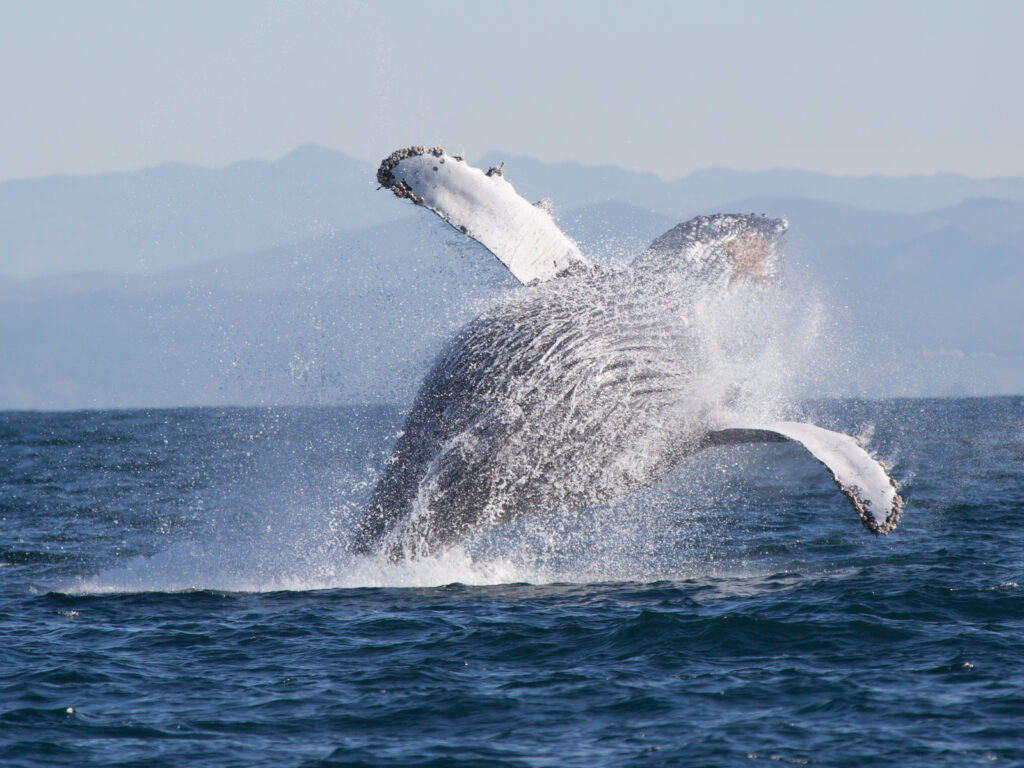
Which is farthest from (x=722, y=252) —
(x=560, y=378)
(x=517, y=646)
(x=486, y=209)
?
(x=517, y=646)

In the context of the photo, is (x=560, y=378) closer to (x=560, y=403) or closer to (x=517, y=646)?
(x=560, y=403)

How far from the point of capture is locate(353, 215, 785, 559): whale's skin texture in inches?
549

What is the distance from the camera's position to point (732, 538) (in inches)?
840

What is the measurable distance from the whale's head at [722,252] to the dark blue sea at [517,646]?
13.1 feet

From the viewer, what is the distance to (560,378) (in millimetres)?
13914

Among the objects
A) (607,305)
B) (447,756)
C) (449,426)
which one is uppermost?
(607,305)

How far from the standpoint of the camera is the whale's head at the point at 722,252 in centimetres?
1497

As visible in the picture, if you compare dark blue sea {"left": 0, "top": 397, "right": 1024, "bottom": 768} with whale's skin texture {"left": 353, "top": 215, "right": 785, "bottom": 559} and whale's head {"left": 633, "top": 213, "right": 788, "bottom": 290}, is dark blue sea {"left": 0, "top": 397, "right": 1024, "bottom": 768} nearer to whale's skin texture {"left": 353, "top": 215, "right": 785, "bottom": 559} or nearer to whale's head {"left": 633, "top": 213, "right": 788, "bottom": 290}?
whale's skin texture {"left": 353, "top": 215, "right": 785, "bottom": 559}

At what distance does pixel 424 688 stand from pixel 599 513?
15763 millimetres

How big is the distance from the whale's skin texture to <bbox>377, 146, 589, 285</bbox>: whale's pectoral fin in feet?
1.39

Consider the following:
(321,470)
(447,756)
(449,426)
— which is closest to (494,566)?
(449,426)

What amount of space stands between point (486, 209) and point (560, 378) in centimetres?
241

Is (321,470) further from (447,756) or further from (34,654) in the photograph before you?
(447,756)

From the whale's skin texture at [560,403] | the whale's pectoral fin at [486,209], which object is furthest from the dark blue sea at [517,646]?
the whale's pectoral fin at [486,209]
